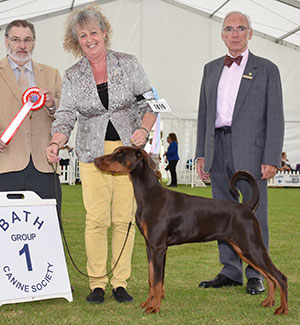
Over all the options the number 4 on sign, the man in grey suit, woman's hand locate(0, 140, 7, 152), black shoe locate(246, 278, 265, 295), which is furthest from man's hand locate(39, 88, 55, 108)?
black shoe locate(246, 278, 265, 295)

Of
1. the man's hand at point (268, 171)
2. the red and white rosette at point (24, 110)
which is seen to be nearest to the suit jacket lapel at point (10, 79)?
the red and white rosette at point (24, 110)

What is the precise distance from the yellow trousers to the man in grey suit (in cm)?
76

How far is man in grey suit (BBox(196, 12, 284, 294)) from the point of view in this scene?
3309 millimetres

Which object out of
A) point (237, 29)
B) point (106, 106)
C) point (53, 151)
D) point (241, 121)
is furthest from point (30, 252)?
point (237, 29)

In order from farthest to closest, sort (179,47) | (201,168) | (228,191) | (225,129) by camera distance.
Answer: (179,47), (201,168), (228,191), (225,129)

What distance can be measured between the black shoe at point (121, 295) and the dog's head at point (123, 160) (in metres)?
0.84

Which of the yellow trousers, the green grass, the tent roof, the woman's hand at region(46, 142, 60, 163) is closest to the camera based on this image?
the green grass

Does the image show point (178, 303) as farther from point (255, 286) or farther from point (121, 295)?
point (255, 286)

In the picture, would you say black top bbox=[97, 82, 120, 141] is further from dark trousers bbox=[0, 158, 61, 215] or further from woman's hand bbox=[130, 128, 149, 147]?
dark trousers bbox=[0, 158, 61, 215]

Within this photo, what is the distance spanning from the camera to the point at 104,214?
120 inches

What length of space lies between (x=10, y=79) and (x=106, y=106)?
760 millimetres

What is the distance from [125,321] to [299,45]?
55.7 ft

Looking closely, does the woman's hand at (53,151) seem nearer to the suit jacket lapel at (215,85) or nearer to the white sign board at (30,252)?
the white sign board at (30,252)

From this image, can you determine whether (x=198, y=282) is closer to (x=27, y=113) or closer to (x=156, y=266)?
(x=156, y=266)
